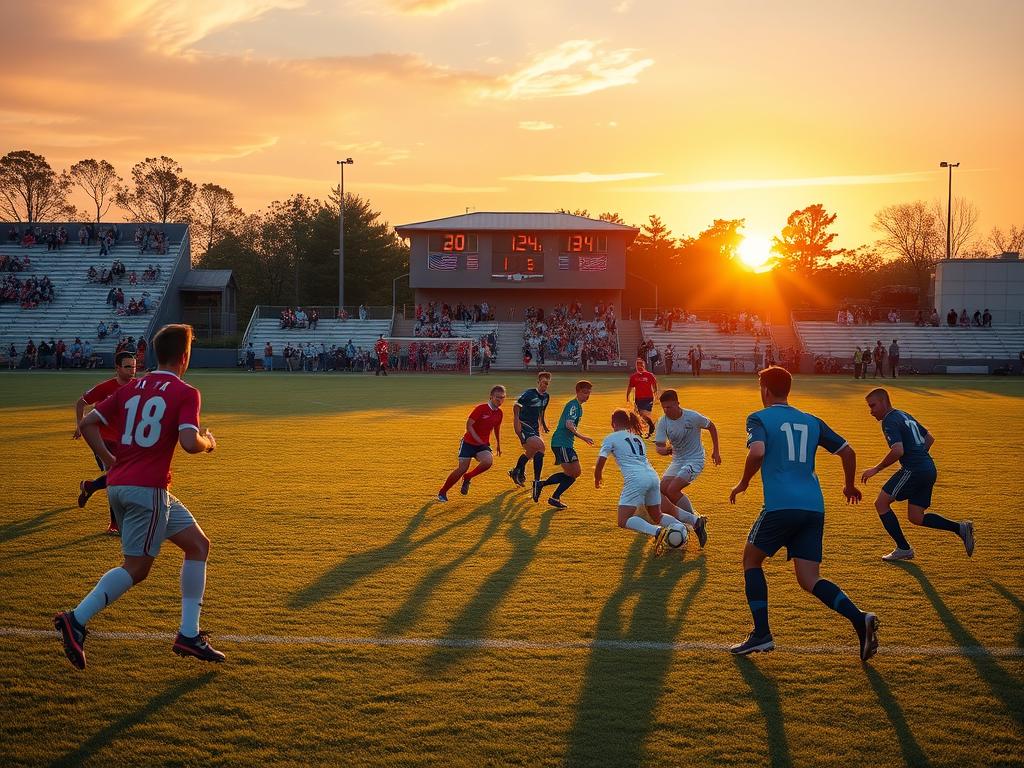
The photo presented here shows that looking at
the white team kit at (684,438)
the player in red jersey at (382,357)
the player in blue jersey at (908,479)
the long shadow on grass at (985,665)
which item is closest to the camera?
the long shadow on grass at (985,665)

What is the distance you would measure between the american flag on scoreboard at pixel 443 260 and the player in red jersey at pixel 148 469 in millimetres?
50023

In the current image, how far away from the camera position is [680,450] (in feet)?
31.4

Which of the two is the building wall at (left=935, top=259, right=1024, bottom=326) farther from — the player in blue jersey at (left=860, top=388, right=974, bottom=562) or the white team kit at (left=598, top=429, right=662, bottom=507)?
the white team kit at (left=598, top=429, right=662, bottom=507)

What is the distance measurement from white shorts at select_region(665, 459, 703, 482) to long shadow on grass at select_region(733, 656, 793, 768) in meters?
3.61

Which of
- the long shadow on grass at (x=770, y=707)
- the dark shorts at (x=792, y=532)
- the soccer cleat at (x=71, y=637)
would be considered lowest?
the long shadow on grass at (x=770, y=707)

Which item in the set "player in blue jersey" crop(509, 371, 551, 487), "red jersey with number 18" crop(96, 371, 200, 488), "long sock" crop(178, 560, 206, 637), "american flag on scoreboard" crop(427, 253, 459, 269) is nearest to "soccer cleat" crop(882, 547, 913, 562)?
"player in blue jersey" crop(509, 371, 551, 487)

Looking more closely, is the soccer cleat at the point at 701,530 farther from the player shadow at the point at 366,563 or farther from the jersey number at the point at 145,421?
the jersey number at the point at 145,421

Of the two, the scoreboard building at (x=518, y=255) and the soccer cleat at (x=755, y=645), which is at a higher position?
the scoreboard building at (x=518, y=255)

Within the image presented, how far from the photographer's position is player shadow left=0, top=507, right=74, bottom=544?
8.92 meters

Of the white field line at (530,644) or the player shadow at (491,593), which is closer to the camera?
the player shadow at (491,593)

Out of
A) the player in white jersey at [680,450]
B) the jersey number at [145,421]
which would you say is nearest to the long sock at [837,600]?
the player in white jersey at [680,450]

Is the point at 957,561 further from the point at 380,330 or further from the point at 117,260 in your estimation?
the point at 117,260

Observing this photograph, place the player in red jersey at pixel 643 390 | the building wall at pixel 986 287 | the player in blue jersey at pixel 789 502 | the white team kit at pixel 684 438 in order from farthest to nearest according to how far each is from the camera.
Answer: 1. the building wall at pixel 986 287
2. the player in red jersey at pixel 643 390
3. the white team kit at pixel 684 438
4. the player in blue jersey at pixel 789 502

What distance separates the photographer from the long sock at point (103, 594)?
532cm
